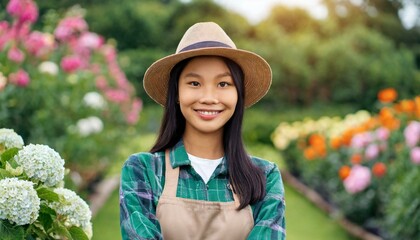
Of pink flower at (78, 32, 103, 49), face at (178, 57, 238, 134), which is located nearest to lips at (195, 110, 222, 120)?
face at (178, 57, 238, 134)

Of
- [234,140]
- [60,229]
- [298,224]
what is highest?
[234,140]

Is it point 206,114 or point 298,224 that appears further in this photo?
point 298,224

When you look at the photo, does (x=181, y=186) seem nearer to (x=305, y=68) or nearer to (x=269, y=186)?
(x=269, y=186)

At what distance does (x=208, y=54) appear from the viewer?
7.45 feet

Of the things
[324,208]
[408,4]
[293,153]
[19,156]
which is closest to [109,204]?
[324,208]

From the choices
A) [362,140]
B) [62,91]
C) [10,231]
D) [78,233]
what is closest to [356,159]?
[362,140]

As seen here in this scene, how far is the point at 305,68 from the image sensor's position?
19375 mm

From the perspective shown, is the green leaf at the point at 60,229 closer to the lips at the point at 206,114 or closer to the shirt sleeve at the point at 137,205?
the shirt sleeve at the point at 137,205

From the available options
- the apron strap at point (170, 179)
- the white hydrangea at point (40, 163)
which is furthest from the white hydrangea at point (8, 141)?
the apron strap at point (170, 179)

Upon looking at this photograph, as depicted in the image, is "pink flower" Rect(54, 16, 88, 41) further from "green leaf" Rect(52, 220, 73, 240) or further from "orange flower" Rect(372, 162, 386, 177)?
"green leaf" Rect(52, 220, 73, 240)

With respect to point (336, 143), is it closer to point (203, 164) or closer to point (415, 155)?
point (415, 155)

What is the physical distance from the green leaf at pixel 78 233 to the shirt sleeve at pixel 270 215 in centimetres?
57

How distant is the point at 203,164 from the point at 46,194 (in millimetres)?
488

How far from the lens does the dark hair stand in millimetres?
2266
